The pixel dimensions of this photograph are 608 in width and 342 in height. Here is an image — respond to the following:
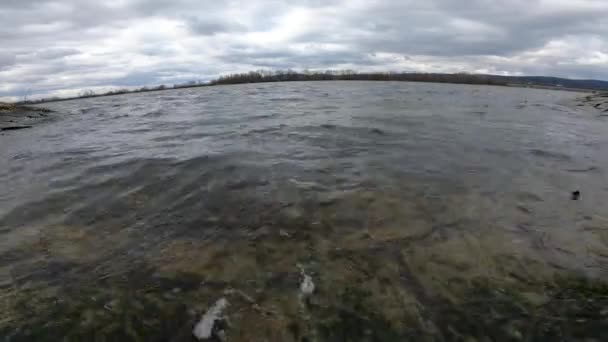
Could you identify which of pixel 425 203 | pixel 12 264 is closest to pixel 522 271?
pixel 425 203

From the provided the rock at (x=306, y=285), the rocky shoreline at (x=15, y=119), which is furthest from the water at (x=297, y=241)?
the rocky shoreline at (x=15, y=119)

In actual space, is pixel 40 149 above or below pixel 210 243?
above

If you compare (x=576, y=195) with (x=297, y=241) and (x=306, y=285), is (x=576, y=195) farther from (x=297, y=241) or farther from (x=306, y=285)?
(x=306, y=285)

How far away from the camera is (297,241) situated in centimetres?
402

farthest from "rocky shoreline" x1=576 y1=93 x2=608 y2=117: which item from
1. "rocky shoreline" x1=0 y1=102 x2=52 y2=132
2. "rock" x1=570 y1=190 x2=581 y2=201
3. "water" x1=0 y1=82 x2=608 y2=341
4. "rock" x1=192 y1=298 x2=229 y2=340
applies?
"rocky shoreline" x1=0 y1=102 x2=52 y2=132

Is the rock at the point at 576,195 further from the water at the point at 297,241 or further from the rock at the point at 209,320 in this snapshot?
Answer: the rock at the point at 209,320

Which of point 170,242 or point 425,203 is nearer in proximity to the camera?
point 170,242

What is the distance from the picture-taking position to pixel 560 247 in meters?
3.80

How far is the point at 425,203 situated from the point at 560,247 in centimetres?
179

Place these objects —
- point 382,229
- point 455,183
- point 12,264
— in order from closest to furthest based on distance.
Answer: point 12,264 → point 382,229 → point 455,183

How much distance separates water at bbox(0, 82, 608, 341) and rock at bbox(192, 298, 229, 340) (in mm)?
77

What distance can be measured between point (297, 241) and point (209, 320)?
4.97 feet

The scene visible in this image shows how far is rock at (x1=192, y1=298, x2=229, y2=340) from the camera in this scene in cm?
262

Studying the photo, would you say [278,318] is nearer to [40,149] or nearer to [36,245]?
[36,245]
